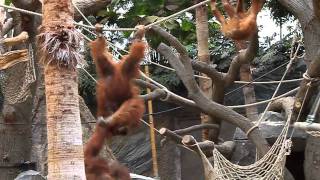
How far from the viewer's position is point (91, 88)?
30.7 feet

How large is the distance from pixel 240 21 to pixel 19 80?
2.57 meters

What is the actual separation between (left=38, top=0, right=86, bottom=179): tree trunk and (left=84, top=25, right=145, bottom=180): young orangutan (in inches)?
33.7

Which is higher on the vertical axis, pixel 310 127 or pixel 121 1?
pixel 121 1

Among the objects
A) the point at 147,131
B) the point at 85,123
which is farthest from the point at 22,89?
the point at 147,131

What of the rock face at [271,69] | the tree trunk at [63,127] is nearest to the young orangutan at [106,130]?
the tree trunk at [63,127]

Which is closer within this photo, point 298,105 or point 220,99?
point 298,105

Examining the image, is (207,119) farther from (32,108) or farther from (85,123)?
(32,108)

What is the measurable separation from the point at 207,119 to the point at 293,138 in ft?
3.06

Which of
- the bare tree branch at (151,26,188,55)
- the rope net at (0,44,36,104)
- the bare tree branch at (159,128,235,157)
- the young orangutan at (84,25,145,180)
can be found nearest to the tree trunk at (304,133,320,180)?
the bare tree branch at (159,128,235,157)

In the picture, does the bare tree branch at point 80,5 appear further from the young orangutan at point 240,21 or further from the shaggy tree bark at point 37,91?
the young orangutan at point 240,21

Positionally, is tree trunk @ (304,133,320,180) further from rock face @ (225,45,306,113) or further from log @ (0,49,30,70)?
rock face @ (225,45,306,113)

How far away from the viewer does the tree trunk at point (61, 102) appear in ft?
11.8

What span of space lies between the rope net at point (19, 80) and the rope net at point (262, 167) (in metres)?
1.94

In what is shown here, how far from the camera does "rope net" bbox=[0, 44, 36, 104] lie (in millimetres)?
6031
